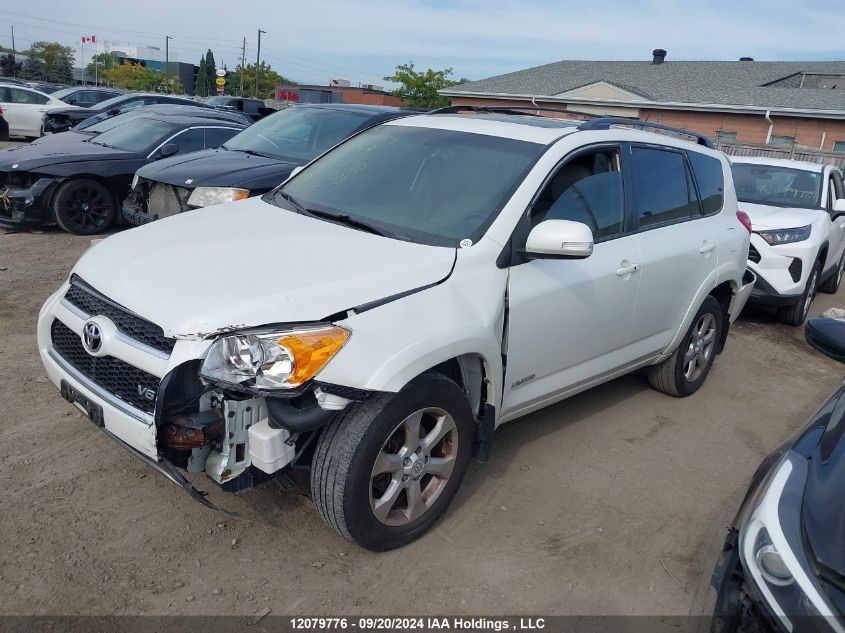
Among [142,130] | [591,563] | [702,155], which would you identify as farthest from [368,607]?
[142,130]

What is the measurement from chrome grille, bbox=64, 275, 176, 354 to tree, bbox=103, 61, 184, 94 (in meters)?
64.6

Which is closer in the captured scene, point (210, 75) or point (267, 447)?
point (267, 447)

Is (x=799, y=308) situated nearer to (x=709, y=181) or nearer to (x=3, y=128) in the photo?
(x=709, y=181)

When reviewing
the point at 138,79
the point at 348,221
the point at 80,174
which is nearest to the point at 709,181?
the point at 348,221

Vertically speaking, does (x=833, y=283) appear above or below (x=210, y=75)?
below

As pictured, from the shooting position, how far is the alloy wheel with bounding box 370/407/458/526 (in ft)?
9.87

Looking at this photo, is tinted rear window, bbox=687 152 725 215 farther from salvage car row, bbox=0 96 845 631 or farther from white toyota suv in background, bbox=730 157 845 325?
white toyota suv in background, bbox=730 157 845 325

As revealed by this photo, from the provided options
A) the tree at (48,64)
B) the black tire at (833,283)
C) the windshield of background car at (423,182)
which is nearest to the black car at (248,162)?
the windshield of background car at (423,182)

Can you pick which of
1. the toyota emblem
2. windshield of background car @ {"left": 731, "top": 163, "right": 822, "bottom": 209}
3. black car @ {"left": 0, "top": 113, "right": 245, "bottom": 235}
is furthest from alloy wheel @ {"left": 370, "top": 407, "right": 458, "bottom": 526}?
windshield of background car @ {"left": 731, "top": 163, "right": 822, "bottom": 209}

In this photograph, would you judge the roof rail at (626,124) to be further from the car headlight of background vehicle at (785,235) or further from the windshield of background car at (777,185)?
the windshield of background car at (777,185)

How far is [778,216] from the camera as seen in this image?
7898 millimetres

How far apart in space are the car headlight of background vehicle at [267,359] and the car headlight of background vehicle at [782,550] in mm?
1544

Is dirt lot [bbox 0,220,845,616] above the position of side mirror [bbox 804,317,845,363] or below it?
below

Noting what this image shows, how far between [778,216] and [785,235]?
0.46m
